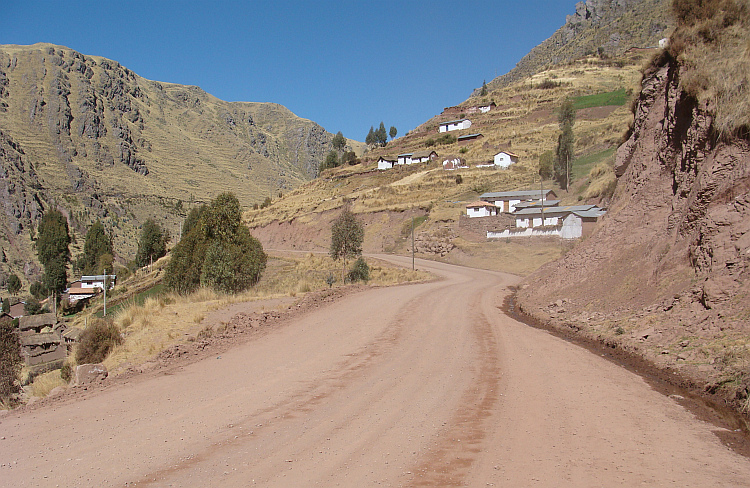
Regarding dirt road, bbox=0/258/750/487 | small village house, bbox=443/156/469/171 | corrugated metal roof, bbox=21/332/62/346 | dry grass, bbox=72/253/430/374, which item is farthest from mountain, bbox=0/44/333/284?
dirt road, bbox=0/258/750/487

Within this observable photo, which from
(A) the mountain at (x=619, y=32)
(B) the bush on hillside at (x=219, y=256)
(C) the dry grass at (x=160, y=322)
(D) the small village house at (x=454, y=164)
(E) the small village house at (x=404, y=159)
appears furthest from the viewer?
(A) the mountain at (x=619, y=32)

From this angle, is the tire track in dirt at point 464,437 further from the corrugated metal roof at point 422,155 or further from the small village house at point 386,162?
the small village house at point 386,162

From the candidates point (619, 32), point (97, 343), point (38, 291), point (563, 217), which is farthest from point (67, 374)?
point (619, 32)

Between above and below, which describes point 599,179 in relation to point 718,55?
above

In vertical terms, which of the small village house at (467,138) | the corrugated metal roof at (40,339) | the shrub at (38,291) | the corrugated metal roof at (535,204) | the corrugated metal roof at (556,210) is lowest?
the shrub at (38,291)

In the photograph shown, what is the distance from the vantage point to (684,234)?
12703 millimetres

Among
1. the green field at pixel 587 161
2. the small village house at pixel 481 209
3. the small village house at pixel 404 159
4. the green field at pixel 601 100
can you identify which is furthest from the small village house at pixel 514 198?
the green field at pixel 601 100

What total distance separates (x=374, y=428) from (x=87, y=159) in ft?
534

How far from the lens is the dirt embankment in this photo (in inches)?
374

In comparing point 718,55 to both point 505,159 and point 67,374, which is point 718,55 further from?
point 505,159

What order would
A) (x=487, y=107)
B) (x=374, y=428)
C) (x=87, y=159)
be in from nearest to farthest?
(x=374, y=428) < (x=487, y=107) < (x=87, y=159)

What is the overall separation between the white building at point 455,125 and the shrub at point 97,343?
358 feet

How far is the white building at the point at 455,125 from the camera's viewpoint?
114125mm

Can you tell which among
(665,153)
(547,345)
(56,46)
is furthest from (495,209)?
(56,46)
